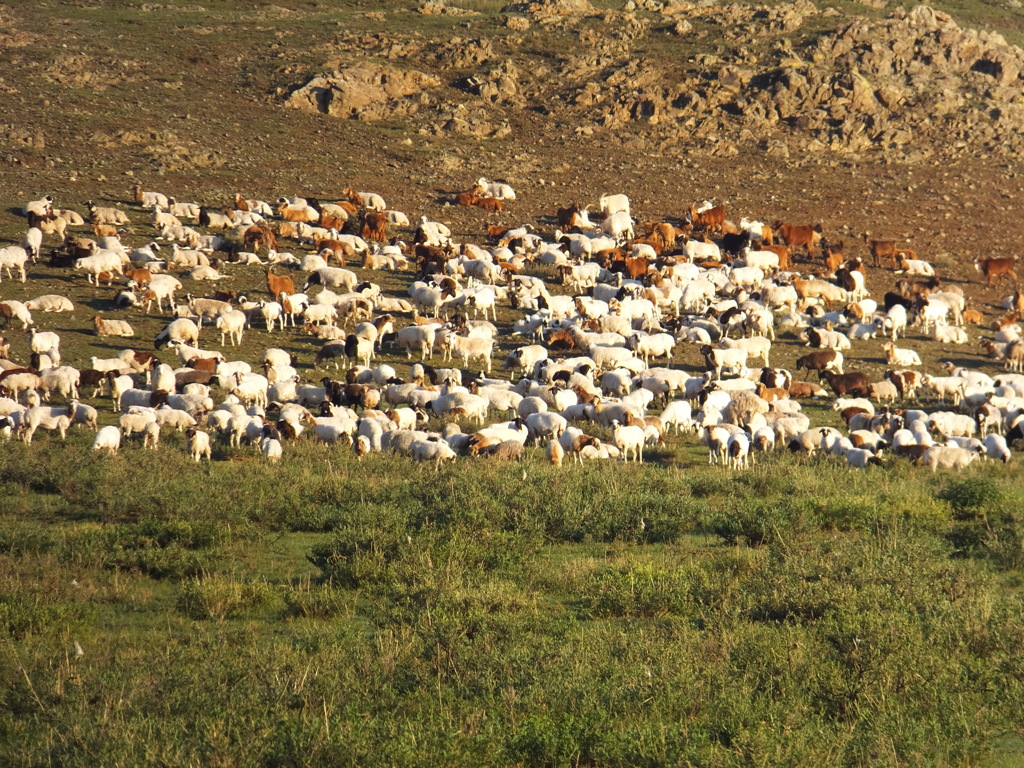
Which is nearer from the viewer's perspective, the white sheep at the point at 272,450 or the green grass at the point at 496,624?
the green grass at the point at 496,624

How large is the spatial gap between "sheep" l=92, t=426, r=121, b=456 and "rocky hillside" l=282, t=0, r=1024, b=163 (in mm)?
30026

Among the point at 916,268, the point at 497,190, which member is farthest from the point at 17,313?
the point at 916,268

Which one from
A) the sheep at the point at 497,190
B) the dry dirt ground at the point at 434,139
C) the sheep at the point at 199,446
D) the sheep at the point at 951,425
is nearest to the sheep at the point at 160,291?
the dry dirt ground at the point at 434,139

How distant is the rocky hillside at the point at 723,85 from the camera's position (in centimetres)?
4697

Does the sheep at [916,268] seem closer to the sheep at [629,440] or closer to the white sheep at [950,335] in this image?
the white sheep at [950,335]

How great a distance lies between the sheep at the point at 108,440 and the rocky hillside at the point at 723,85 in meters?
30.0

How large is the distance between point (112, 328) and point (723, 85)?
107ft

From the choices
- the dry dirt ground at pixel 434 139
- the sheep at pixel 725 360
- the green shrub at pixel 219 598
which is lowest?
the sheep at pixel 725 360

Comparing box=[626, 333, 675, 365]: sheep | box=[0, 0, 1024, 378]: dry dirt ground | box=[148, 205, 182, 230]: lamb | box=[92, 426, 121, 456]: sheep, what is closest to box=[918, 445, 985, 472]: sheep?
box=[626, 333, 675, 365]: sheep

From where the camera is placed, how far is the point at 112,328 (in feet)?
82.8

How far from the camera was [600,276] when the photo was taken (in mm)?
33406

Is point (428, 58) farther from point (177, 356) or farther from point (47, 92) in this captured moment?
point (177, 356)

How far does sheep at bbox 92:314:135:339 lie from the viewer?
25172 millimetres

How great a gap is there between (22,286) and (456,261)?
11.6 metres
